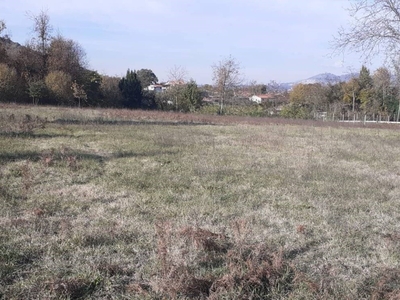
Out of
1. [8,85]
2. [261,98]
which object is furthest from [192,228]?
[261,98]

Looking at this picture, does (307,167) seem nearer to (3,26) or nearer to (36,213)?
(36,213)

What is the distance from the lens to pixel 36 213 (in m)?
4.80

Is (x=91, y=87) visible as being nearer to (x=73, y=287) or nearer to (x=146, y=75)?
(x=146, y=75)

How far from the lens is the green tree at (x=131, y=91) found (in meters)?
40.8

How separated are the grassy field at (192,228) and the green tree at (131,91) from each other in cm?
3149

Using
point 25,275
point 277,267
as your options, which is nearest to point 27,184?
point 25,275

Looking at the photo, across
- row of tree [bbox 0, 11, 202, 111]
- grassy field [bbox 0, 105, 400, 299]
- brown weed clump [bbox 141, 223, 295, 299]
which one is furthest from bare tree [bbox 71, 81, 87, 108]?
brown weed clump [bbox 141, 223, 295, 299]

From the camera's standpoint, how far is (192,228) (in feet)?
13.9

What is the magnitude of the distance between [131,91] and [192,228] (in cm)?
3799

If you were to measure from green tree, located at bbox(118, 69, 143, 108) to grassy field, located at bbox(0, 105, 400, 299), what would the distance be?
3149 centimetres

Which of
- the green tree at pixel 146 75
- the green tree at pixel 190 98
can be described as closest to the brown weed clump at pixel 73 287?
the green tree at pixel 190 98

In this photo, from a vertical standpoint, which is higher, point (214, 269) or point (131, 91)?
point (131, 91)

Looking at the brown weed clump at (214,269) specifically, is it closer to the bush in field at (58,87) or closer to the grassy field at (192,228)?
the grassy field at (192,228)

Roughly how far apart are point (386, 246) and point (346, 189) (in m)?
2.81
